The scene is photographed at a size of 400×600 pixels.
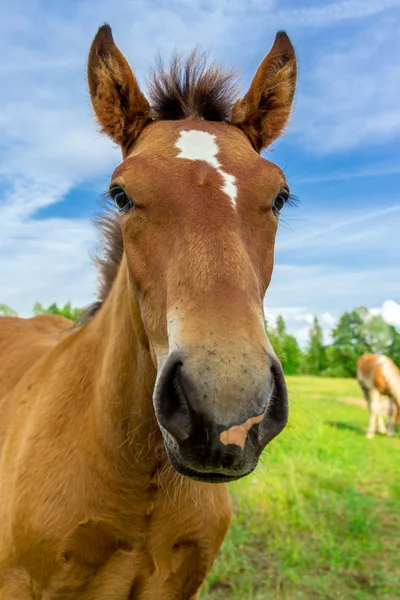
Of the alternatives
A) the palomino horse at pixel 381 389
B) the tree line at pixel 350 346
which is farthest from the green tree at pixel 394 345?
the palomino horse at pixel 381 389

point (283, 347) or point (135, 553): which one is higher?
point (283, 347)

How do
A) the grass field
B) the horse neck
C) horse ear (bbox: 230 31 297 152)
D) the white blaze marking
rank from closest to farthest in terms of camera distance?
1. the white blaze marking
2. the horse neck
3. horse ear (bbox: 230 31 297 152)
4. the grass field

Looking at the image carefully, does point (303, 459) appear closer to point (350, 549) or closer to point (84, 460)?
point (350, 549)

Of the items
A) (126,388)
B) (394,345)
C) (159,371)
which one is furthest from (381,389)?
(394,345)

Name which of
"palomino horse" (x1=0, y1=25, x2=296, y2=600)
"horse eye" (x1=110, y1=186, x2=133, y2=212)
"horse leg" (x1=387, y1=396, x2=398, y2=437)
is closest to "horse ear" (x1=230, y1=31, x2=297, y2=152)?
"palomino horse" (x1=0, y1=25, x2=296, y2=600)

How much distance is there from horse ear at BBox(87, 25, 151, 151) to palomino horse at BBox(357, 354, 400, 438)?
12437mm

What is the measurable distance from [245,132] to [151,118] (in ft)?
1.64

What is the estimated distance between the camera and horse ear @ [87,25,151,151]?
259cm

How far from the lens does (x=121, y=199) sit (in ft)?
7.36

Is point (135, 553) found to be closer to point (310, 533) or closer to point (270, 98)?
point (270, 98)

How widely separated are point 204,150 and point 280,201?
456 mm

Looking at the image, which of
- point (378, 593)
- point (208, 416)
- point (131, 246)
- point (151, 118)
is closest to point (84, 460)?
point (131, 246)

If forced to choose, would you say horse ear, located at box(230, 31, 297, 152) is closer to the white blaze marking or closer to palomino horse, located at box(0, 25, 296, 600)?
palomino horse, located at box(0, 25, 296, 600)

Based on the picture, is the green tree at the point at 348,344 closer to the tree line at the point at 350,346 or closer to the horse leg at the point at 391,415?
the tree line at the point at 350,346
